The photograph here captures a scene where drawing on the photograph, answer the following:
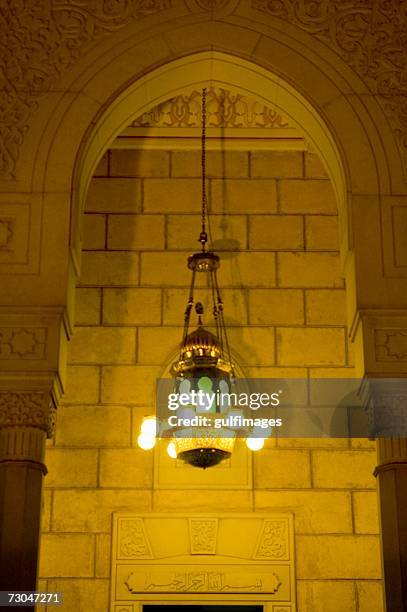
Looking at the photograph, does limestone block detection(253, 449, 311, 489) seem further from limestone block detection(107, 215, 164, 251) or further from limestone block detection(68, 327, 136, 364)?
limestone block detection(107, 215, 164, 251)

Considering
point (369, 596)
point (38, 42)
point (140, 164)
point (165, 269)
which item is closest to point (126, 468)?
point (165, 269)

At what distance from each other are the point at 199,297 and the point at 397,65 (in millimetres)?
2975

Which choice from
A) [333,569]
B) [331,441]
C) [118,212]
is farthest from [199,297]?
[333,569]

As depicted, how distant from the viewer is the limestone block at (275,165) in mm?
7977

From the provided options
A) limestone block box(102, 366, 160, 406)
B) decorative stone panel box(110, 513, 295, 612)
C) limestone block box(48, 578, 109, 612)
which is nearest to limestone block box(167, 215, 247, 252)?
limestone block box(102, 366, 160, 406)

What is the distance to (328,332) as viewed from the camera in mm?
7637

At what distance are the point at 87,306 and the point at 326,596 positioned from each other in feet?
9.27

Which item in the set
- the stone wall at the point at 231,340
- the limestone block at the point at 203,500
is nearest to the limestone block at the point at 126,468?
the stone wall at the point at 231,340

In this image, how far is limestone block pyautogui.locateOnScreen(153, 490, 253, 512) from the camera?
7.20 m

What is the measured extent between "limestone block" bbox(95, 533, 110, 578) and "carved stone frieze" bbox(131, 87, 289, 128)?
3302mm

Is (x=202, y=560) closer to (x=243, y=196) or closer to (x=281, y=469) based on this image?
(x=281, y=469)

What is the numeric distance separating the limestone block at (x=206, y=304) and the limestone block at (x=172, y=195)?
2.26 ft

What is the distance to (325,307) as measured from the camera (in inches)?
303

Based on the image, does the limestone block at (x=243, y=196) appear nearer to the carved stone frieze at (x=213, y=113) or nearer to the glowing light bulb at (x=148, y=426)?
the carved stone frieze at (x=213, y=113)
